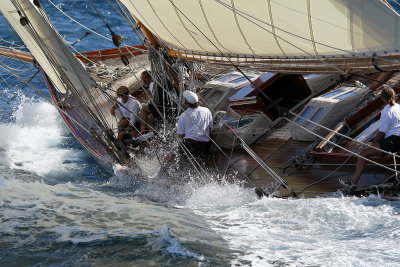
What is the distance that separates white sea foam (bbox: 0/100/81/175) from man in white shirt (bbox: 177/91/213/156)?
2.90 metres

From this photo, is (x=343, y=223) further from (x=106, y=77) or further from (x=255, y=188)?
(x=106, y=77)

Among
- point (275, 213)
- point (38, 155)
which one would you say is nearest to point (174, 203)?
point (275, 213)

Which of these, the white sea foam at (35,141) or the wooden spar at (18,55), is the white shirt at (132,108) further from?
the wooden spar at (18,55)

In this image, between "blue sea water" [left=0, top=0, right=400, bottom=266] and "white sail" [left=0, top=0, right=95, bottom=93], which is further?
"white sail" [left=0, top=0, right=95, bottom=93]

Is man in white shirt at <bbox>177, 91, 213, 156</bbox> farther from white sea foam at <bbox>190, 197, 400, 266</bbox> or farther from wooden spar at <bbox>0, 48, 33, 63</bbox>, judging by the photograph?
wooden spar at <bbox>0, 48, 33, 63</bbox>

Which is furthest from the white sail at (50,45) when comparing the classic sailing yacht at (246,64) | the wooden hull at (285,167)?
the wooden hull at (285,167)

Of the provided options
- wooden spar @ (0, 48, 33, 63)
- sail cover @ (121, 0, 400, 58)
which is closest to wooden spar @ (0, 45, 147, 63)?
wooden spar @ (0, 48, 33, 63)

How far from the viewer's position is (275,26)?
885cm

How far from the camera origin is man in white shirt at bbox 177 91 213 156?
33.5ft

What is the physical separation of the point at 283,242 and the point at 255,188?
4.91 ft

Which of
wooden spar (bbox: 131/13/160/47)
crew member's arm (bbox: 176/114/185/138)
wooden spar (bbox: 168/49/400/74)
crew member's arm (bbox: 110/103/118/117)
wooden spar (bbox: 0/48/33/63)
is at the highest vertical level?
wooden spar (bbox: 131/13/160/47)

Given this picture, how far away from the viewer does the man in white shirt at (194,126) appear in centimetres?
1020

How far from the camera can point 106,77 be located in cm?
1435

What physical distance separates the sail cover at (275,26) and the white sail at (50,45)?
1.34m
